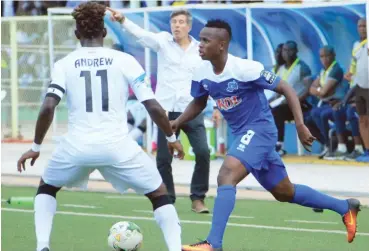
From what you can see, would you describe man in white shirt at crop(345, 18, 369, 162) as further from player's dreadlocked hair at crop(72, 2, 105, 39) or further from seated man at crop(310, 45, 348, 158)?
player's dreadlocked hair at crop(72, 2, 105, 39)

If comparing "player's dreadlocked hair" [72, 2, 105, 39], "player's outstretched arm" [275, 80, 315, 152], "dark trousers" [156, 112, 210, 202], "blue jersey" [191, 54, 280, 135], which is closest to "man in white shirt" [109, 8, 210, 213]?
"dark trousers" [156, 112, 210, 202]

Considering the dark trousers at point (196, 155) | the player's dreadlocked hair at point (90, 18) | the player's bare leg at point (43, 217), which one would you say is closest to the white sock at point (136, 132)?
the dark trousers at point (196, 155)

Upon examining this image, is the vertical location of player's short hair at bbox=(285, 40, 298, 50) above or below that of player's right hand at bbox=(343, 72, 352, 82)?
above

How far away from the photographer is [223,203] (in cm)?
883

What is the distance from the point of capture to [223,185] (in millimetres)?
8914

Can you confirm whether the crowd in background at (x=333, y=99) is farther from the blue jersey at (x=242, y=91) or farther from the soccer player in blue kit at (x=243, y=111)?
the blue jersey at (x=242, y=91)

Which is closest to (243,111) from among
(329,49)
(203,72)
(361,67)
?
(203,72)

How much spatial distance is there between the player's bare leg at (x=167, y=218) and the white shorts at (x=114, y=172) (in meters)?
0.07

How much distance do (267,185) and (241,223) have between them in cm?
203

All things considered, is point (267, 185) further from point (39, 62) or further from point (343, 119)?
point (39, 62)

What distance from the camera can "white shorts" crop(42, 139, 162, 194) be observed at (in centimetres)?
821

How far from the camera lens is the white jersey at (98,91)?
8156mm

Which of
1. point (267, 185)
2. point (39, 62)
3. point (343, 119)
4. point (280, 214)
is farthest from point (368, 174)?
point (39, 62)

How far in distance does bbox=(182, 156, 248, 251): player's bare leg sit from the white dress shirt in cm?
304
